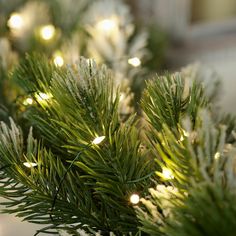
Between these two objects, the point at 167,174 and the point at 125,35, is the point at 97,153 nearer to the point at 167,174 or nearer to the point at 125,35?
the point at 167,174

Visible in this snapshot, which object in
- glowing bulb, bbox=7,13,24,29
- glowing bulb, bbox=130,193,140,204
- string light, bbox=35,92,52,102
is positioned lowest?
glowing bulb, bbox=130,193,140,204

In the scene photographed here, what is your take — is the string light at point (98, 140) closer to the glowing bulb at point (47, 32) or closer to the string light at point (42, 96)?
the string light at point (42, 96)

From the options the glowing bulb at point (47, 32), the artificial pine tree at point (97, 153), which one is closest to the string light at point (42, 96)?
the artificial pine tree at point (97, 153)

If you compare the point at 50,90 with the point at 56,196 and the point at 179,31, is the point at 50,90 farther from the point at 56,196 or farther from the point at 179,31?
the point at 179,31

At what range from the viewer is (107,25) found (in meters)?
0.64

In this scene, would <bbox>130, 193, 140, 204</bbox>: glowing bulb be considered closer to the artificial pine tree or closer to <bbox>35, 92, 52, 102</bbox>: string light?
the artificial pine tree

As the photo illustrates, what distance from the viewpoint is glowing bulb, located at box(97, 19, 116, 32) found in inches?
25.1

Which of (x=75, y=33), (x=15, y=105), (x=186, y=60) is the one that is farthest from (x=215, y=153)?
(x=186, y=60)

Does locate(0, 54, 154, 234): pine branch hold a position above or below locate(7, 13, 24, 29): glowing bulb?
below

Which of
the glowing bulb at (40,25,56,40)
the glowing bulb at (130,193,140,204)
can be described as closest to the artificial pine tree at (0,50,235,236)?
the glowing bulb at (130,193,140,204)

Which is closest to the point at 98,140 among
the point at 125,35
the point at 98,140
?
the point at 98,140

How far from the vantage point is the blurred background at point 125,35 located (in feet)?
1.99

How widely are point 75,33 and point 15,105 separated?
0.70 ft

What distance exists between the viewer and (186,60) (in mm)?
912
